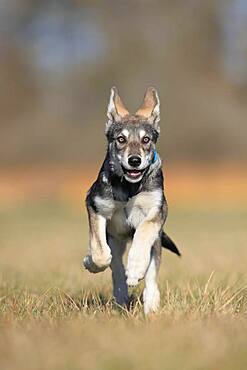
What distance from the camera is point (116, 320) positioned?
15.1 ft

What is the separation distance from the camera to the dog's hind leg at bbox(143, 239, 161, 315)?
5.37m

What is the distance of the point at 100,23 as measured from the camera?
2942 cm

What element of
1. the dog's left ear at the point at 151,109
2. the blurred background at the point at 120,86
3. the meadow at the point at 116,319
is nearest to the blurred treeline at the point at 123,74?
the blurred background at the point at 120,86

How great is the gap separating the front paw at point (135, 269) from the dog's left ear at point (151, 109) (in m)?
1.08

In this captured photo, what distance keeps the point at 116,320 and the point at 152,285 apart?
3.62 ft

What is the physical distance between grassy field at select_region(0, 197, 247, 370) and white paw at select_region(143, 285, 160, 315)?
2.3 inches

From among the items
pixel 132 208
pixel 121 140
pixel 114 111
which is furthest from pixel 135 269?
pixel 114 111

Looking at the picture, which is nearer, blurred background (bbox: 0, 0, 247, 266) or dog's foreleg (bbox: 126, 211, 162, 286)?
dog's foreleg (bbox: 126, 211, 162, 286)

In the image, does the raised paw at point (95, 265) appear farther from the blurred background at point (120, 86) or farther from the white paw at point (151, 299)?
the blurred background at point (120, 86)

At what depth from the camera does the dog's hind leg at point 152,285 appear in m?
5.37

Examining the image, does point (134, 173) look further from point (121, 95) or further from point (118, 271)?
point (121, 95)

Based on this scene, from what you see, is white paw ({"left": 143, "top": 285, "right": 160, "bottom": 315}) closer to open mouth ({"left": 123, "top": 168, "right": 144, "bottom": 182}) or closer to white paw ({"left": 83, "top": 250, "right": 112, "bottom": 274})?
white paw ({"left": 83, "top": 250, "right": 112, "bottom": 274})

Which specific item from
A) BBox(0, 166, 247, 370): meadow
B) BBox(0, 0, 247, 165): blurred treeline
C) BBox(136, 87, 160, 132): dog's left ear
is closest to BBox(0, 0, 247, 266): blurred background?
BBox(0, 0, 247, 165): blurred treeline

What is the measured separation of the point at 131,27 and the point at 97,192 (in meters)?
23.9
